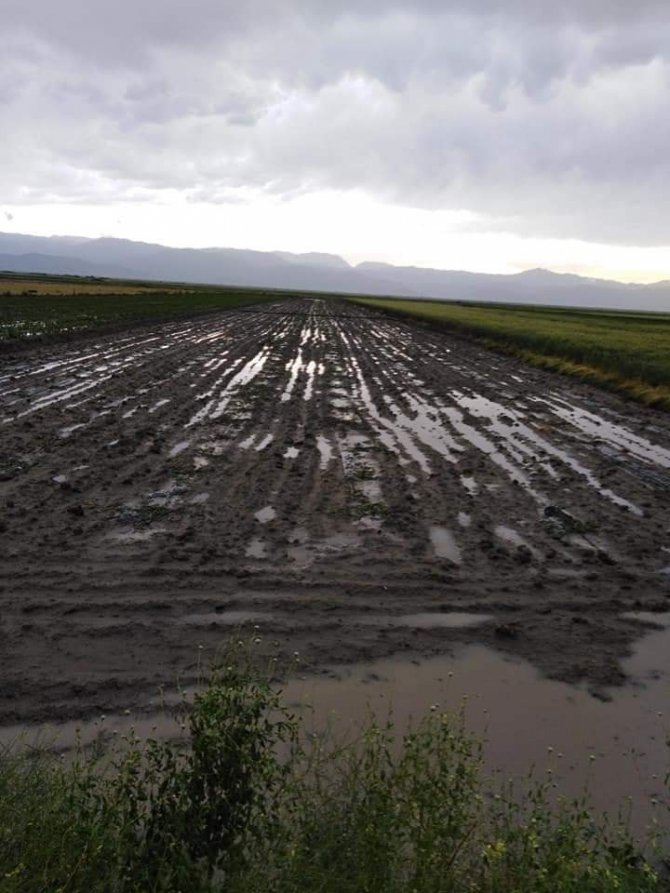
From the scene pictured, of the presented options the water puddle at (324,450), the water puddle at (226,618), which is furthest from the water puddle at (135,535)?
the water puddle at (324,450)

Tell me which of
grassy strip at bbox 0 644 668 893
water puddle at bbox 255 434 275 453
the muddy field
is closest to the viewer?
grassy strip at bbox 0 644 668 893

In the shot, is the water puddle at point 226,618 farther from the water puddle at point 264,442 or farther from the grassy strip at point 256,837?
the water puddle at point 264,442

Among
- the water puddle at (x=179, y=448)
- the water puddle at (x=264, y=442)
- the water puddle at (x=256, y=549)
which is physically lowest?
the water puddle at (x=179, y=448)

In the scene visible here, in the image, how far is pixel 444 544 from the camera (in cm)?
743

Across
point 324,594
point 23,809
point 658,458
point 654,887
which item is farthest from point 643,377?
point 23,809

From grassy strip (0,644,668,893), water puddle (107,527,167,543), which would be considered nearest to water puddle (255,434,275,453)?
water puddle (107,527,167,543)

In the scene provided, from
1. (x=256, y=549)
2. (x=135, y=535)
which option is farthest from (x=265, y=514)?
(x=135, y=535)

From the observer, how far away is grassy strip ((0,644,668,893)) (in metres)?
2.75

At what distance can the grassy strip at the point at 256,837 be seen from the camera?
2.75 m

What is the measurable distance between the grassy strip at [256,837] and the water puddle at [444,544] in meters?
3.81

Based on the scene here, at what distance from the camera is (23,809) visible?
9.75 feet

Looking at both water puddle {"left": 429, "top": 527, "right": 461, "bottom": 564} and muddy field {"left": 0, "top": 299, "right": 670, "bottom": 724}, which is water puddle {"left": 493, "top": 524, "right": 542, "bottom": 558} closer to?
muddy field {"left": 0, "top": 299, "right": 670, "bottom": 724}

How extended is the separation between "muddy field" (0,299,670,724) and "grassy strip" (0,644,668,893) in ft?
5.00

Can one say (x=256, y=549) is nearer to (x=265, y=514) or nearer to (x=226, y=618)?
(x=265, y=514)
